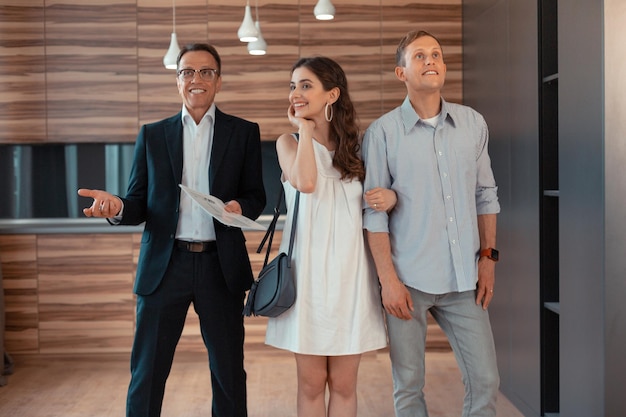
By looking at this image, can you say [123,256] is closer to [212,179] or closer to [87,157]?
[87,157]

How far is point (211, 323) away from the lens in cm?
310

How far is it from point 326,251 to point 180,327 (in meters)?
0.88

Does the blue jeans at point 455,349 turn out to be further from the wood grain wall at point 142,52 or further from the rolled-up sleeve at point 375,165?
the wood grain wall at point 142,52

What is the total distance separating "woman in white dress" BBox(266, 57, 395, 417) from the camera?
8.33ft

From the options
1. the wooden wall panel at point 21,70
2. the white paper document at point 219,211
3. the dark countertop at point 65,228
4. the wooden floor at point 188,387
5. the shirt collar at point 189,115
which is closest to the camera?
the white paper document at point 219,211

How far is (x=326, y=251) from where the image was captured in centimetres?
254

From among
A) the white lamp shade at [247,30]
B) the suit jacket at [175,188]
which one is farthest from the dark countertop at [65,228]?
the suit jacket at [175,188]

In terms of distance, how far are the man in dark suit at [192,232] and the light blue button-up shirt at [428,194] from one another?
63 centimetres

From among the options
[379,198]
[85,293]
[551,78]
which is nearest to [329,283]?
[379,198]

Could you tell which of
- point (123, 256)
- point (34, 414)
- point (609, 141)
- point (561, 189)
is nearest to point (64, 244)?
point (123, 256)

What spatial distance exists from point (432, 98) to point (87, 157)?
13.5ft

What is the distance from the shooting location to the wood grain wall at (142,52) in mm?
5578

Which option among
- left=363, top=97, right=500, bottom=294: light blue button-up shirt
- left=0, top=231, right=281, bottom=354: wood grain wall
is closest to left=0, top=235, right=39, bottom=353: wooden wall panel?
left=0, top=231, right=281, bottom=354: wood grain wall

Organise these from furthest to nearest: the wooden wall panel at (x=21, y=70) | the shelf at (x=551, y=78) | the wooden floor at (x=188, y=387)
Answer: the wooden wall panel at (x=21, y=70), the wooden floor at (x=188, y=387), the shelf at (x=551, y=78)
